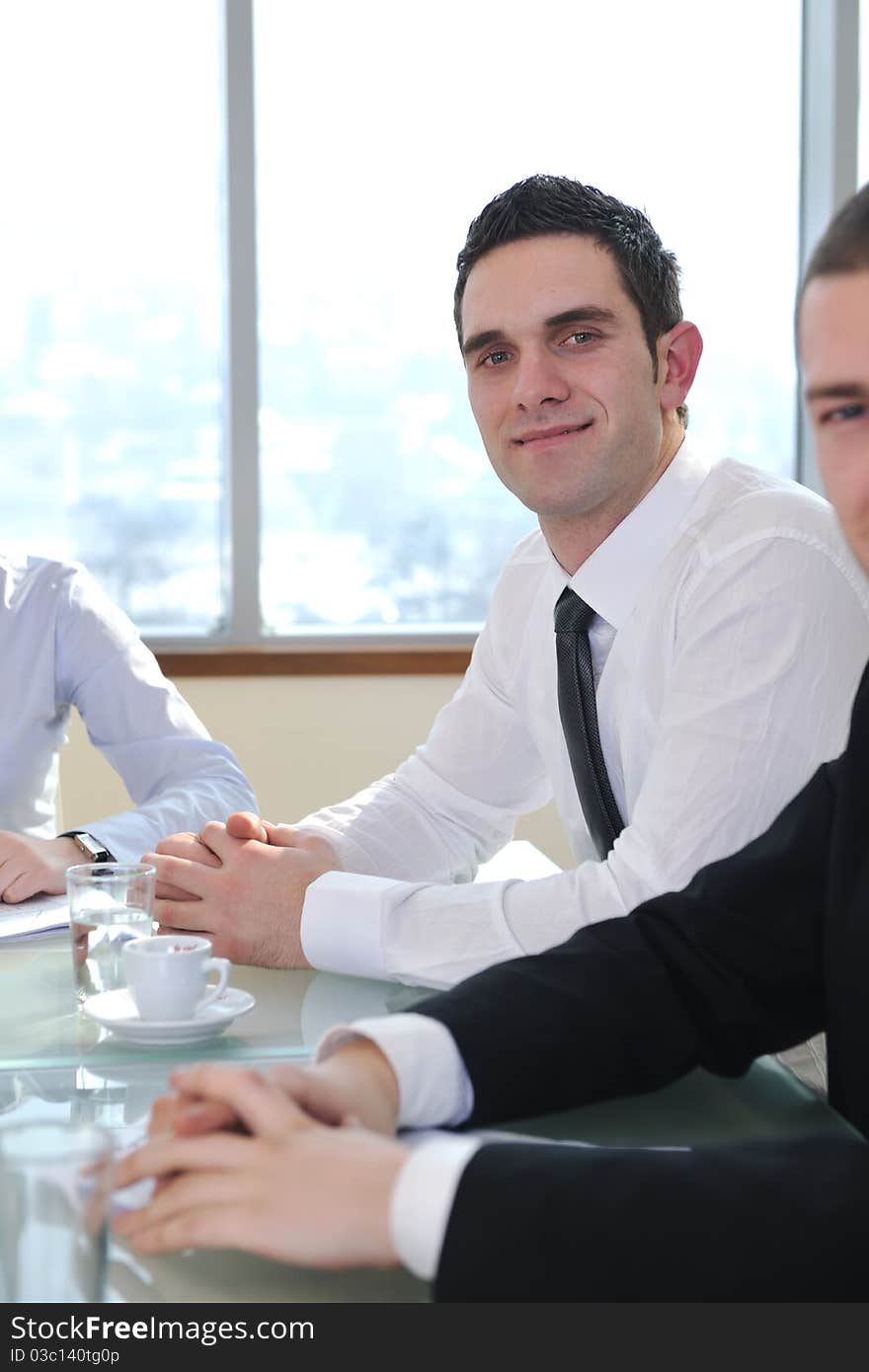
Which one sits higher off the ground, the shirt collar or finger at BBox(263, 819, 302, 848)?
the shirt collar

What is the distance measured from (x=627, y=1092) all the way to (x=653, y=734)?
64cm

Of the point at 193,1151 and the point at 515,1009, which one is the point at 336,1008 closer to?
the point at 515,1009

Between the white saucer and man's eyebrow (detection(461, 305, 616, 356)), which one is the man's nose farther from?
the white saucer

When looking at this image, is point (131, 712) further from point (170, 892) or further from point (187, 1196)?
point (187, 1196)

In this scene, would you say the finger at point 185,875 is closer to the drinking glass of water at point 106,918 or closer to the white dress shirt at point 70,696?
the drinking glass of water at point 106,918

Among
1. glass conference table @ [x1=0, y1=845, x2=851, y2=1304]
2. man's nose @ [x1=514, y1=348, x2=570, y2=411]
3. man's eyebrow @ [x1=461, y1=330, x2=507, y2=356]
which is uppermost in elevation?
man's eyebrow @ [x1=461, y1=330, x2=507, y2=356]

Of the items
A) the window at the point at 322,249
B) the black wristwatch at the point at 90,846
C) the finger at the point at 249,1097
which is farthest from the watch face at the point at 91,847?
the window at the point at 322,249

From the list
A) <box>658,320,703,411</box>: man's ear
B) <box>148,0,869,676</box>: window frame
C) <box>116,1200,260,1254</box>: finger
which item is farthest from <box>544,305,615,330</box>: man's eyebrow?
<box>148,0,869,676</box>: window frame

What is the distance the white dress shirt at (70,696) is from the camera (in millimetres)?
2154

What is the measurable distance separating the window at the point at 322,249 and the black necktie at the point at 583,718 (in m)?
2.29

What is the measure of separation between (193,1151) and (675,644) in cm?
90

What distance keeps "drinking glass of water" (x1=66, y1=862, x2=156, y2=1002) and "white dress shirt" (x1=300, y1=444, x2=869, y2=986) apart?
15 cm

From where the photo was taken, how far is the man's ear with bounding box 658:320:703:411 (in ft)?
6.00

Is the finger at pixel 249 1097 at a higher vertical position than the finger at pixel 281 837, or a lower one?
higher
